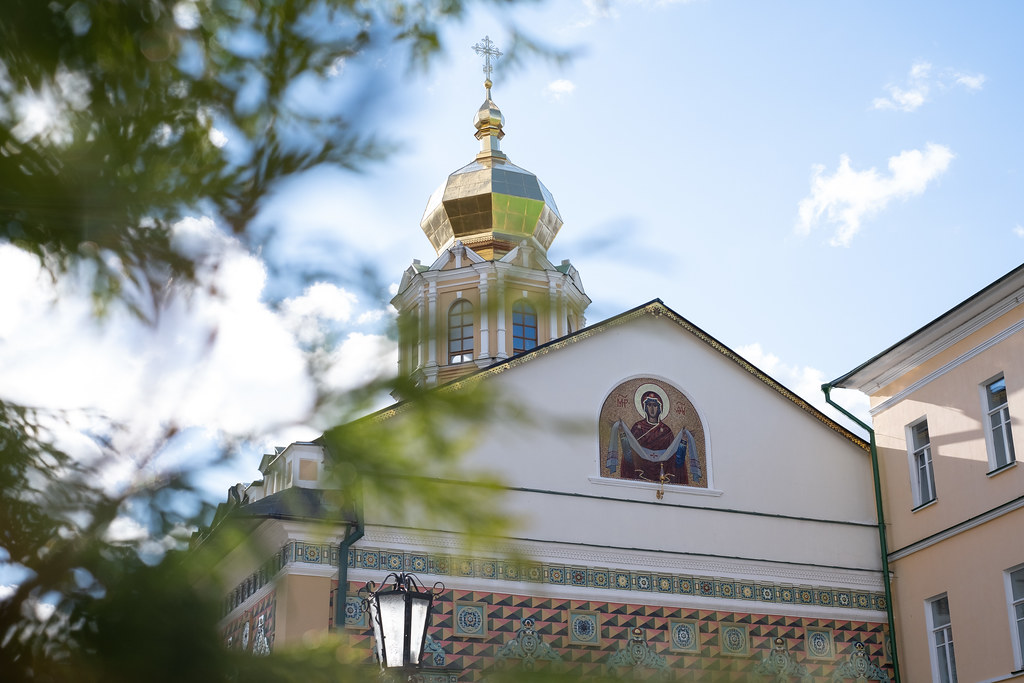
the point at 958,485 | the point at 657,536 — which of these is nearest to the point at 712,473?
the point at 657,536

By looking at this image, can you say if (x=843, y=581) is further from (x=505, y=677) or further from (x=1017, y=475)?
(x=505, y=677)

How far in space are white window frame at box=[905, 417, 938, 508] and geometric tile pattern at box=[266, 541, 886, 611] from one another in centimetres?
121

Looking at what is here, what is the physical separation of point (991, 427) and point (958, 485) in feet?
2.55

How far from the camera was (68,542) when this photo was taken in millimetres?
2688

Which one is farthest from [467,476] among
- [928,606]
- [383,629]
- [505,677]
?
[928,606]

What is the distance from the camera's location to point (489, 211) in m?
25.9

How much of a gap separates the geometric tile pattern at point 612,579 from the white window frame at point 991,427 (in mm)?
2308

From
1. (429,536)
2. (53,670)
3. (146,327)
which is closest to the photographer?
(53,670)

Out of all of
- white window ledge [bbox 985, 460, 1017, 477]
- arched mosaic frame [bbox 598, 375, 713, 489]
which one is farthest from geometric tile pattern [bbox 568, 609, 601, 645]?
white window ledge [bbox 985, 460, 1017, 477]

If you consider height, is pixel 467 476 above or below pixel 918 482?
below

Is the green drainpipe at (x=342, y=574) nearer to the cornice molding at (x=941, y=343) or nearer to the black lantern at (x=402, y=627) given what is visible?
the black lantern at (x=402, y=627)

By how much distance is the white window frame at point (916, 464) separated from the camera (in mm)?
14109

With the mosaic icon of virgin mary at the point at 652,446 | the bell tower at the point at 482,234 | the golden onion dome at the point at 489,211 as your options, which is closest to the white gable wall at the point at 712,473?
the mosaic icon of virgin mary at the point at 652,446

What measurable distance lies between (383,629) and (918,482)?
879 cm
